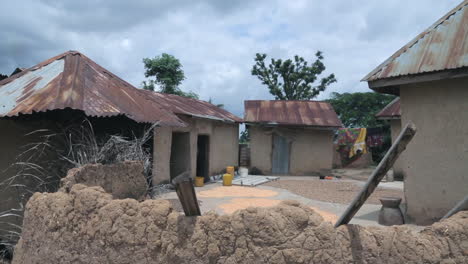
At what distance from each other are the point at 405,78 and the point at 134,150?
4.82 meters

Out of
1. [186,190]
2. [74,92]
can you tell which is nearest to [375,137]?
[74,92]

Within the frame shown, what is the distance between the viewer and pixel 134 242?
3.43 meters

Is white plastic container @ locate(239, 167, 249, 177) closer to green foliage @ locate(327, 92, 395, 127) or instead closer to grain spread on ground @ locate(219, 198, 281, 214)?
grain spread on ground @ locate(219, 198, 281, 214)

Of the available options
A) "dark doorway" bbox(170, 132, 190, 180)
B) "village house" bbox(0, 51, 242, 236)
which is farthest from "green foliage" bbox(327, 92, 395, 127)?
"village house" bbox(0, 51, 242, 236)

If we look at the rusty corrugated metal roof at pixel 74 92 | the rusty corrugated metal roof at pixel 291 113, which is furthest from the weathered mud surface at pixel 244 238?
the rusty corrugated metal roof at pixel 291 113

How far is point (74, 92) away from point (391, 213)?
6.01 metres

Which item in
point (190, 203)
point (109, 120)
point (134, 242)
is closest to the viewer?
point (190, 203)

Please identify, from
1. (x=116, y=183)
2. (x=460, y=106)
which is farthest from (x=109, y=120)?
(x=460, y=106)

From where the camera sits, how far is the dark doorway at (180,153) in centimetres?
1143

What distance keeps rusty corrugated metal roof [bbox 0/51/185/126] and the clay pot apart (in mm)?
4603

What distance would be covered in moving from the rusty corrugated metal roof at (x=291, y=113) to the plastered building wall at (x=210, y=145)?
1.31 meters

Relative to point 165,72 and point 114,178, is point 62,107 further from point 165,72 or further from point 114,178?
point 165,72

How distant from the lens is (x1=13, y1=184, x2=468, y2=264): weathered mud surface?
9.49ft

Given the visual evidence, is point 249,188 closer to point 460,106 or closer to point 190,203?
point 460,106
